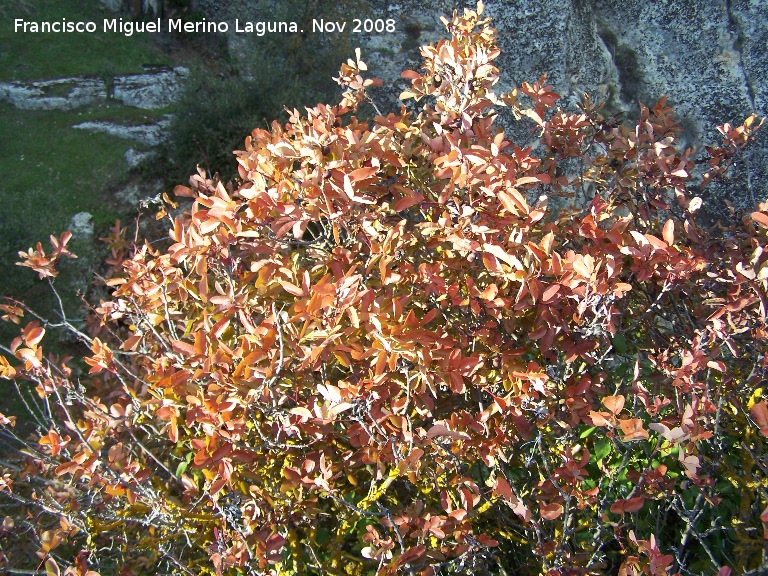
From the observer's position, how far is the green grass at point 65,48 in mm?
5711

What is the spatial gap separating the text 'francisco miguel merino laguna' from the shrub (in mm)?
3703

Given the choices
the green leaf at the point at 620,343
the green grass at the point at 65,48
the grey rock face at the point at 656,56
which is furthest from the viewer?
the green grass at the point at 65,48

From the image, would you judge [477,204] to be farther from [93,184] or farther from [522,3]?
[522,3]

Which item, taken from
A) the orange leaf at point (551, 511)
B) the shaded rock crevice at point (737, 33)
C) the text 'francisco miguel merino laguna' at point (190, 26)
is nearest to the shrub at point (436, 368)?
the orange leaf at point (551, 511)

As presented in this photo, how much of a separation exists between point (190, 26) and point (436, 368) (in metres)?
6.33

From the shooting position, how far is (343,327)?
65.4 inches

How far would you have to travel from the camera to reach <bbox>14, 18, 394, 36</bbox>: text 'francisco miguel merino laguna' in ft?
18.9

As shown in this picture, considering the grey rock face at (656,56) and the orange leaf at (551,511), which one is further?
the grey rock face at (656,56)

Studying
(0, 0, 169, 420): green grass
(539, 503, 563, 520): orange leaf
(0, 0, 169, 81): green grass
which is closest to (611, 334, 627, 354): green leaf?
(539, 503, 563, 520): orange leaf

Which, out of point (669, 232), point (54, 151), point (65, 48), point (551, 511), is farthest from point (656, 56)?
point (65, 48)

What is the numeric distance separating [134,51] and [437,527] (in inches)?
239

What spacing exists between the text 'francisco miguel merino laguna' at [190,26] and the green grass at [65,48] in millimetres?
75

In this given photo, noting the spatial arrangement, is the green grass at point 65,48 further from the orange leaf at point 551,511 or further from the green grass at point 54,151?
the orange leaf at point 551,511

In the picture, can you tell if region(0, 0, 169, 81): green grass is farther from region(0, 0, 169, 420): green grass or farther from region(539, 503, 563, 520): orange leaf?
region(539, 503, 563, 520): orange leaf
